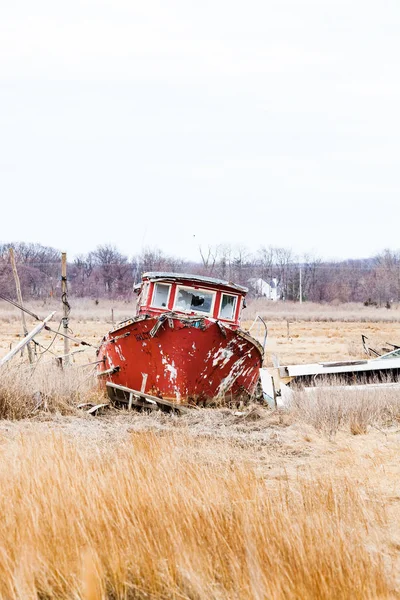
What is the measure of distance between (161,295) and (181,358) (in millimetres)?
2365

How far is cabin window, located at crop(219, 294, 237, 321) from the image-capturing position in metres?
15.9

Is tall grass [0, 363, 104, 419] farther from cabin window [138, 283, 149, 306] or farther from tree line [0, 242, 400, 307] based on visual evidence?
tree line [0, 242, 400, 307]

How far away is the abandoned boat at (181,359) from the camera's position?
13.8m

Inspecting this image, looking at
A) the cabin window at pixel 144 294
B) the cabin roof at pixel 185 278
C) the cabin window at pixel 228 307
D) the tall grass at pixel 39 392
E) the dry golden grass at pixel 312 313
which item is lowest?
the dry golden grass at pixel 312 313

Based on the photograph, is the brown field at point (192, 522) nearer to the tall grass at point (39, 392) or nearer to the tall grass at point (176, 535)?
the tall grass at point (176, 535)

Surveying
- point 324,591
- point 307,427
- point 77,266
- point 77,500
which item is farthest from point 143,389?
point 77,266

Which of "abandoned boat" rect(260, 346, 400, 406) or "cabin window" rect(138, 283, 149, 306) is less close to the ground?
"cabin window" rect(138, 283, 149, 306)

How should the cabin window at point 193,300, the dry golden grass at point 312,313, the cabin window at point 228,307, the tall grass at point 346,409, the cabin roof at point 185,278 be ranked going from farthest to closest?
the dry golden grass at point 312,313
the cabin window at point 228,307
the cabin window at point 193,300
the cabin roof at point 185,278
the tall grass at point 346,409

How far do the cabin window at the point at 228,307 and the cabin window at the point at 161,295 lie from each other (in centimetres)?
124

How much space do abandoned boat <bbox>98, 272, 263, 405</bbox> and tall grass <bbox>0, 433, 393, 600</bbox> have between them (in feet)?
24.3

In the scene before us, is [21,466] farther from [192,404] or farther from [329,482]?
[192,404]

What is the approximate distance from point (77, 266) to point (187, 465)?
96707 mm

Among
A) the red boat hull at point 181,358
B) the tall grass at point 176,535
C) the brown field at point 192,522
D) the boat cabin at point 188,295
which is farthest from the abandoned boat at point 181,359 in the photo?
the tall grass at point 176,535

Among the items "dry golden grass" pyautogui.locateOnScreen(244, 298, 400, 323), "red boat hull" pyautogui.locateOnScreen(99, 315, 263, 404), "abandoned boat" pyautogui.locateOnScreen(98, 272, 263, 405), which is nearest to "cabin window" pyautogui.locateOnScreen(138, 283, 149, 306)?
"abandoned boat" pyautogui.locateOnScreen(98, 272, 263, 405)
